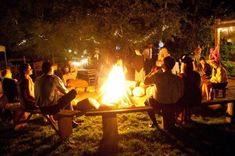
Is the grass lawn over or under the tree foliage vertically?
under

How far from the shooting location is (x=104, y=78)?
34.2 ft

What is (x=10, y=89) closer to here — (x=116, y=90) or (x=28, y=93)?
(x=28, y=93)

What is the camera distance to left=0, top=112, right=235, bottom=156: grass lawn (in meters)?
5.17

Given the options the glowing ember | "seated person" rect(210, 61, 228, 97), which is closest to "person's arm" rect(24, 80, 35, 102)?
the glowing ember

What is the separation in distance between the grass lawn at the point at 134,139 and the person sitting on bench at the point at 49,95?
28.1 inches

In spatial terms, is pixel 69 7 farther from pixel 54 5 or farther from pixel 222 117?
pixel 222 117

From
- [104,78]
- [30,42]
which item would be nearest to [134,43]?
[104,78]

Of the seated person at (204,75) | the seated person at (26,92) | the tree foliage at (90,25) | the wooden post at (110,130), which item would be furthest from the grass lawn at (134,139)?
the tree foliage at (90,25)

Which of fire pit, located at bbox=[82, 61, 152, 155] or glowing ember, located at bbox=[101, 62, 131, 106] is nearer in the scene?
fire pit, located at bbox=[82, 61, 152, 155]

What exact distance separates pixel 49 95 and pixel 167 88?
249cm

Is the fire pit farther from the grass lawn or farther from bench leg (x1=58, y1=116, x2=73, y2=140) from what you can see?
Answer: bench leg (x1=58, y1=116, x2=73, y2=140)

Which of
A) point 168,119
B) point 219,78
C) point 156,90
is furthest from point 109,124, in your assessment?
point 219,78

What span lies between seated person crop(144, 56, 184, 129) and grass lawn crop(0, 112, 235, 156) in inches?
25.5

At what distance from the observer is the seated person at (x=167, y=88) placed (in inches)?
219
